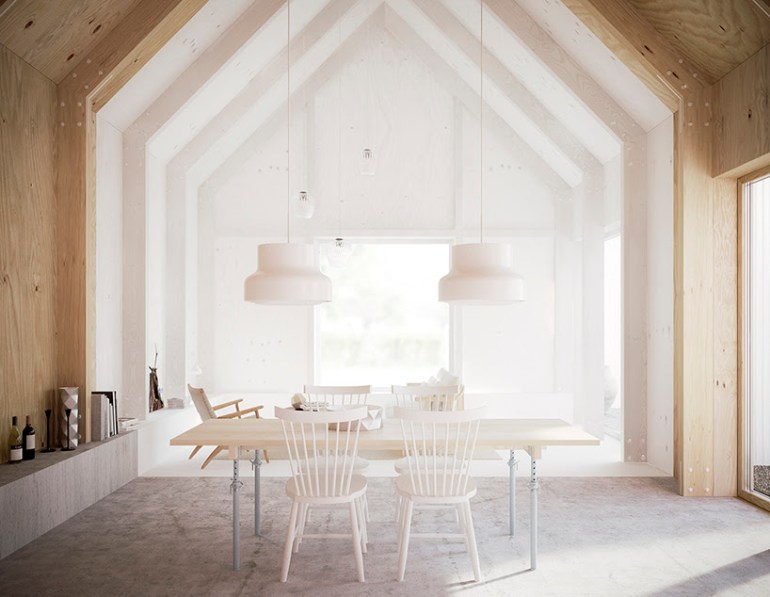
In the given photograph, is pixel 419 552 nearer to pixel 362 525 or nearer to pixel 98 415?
pixel 362 525

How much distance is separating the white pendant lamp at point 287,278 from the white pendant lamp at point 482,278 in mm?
668

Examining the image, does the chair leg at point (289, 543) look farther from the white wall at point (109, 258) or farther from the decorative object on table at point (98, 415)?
the white wall at point (109, 258)

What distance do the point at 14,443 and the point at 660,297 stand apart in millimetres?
4923

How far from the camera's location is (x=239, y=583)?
2.89 meters

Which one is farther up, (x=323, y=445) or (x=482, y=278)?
(x=482, y=278)

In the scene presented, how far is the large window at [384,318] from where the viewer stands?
842cm

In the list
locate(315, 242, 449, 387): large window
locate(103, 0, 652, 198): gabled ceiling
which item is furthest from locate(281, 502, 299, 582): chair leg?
locate(315, 242, 449, 387): large window

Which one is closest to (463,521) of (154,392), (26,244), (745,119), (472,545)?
(472,545)

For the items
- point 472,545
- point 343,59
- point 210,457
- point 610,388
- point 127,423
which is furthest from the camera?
point 610,388

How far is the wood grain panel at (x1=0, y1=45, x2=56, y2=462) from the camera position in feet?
12.0

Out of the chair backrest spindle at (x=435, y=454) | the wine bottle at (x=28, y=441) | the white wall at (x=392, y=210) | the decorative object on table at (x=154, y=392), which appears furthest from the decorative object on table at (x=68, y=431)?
the white wall at (x=392, y=210)

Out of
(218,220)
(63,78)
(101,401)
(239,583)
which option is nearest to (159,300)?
(218,220)

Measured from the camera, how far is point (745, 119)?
3840 millimetres

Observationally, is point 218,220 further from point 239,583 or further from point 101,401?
point 239,583
